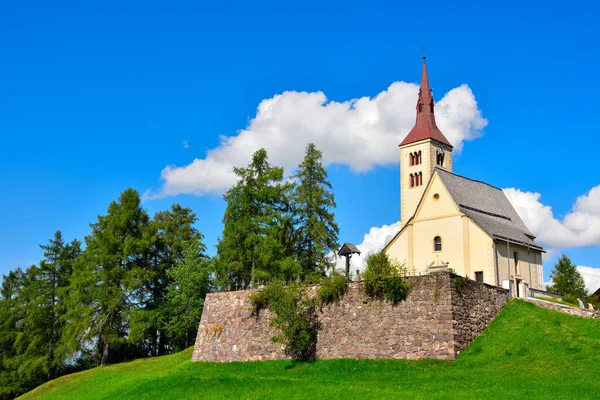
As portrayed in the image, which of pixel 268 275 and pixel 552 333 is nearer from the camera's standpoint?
pixel 552 333

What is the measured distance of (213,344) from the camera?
3753cm

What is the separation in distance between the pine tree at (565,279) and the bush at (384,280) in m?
24.8

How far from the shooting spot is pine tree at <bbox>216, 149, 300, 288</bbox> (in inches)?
1741

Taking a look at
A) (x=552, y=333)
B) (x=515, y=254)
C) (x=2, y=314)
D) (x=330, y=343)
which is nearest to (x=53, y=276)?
(x=2, y=314)

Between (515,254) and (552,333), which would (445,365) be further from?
(515,254)

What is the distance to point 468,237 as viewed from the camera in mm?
42969

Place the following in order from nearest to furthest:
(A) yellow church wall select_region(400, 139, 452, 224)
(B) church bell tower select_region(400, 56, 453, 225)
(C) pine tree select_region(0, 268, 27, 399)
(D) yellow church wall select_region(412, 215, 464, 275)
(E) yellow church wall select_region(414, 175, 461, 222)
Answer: (D) yellow church wall select_region(412, 215, 464, 275), (E) yellow church wall select_region(414, 175, 461, 222), (C) pine tree select_region(0, 268, 27, 399), (A) yellow church wall select_region(400, 139, 452, 224), (B) church bell tower select_region(400, 56, 453, 225)

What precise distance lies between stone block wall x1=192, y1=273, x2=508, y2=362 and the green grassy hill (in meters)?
0.72

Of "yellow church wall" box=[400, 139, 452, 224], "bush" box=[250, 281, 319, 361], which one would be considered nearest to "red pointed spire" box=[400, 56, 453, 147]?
"yellow church wall" box=[400, 139, 452, 224]

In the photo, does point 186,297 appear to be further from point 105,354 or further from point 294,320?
point 294,320

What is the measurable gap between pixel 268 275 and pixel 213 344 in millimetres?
7688

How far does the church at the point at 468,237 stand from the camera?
42.1 meters

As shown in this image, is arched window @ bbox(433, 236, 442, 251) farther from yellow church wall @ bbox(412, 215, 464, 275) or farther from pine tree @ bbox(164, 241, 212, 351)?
pine tree @ bbox(164, 241, 212, 351)

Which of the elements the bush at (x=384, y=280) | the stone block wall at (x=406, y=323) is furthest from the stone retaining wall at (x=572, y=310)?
the bush at (x=384, y=280)
